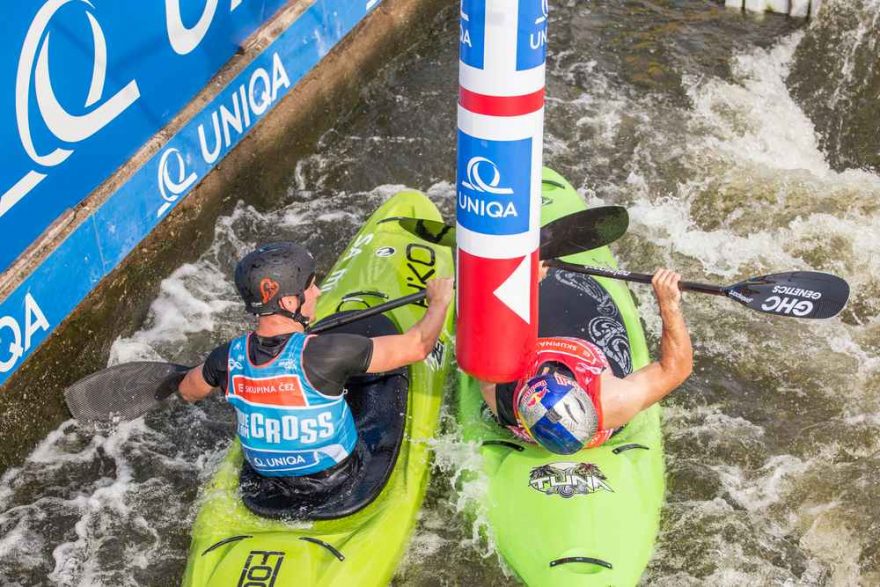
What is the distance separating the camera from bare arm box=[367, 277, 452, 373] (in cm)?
438

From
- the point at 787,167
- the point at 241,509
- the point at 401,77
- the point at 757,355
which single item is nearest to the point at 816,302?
the point at 757,355

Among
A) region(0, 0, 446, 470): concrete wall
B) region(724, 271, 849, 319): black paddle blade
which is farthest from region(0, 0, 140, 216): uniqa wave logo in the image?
region(724, 271, 849, 319): black paddle blade

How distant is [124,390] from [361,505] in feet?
3.95

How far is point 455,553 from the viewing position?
505 centimetres

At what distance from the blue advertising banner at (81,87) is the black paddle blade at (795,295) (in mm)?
3559

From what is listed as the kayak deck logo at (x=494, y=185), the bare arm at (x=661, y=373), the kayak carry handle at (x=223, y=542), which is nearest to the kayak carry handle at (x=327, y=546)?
the kayak carry handle at (x=223, y=542)

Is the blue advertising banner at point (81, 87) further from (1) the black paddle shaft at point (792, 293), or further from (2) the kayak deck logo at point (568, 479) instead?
(1) the black paddle shaft at point (792, 293)

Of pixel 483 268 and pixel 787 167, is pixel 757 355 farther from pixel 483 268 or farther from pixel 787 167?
pixel 483 268

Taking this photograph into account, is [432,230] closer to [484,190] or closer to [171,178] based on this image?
[484,190]

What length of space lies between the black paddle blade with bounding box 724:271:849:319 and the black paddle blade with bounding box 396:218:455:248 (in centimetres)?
140

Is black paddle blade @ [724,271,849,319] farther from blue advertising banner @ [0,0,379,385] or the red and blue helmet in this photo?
blue advertising banner @ [0,0,379,385]

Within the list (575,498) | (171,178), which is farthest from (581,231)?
(171,178)

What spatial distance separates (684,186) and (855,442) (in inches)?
97.3

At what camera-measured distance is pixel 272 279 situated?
4.03 metres
